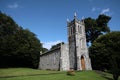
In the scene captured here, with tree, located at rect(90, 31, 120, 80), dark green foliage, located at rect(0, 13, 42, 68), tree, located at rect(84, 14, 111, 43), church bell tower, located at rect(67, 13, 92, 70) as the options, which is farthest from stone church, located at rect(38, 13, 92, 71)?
tree, located at rect(84, 14, 111, 43)

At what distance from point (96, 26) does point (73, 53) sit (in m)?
21.6

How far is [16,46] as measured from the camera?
41969mm

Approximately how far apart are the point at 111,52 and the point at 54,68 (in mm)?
17594

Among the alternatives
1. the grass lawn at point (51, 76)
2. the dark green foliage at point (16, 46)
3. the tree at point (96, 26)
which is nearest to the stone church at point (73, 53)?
the grass lawn at point (51, 76)

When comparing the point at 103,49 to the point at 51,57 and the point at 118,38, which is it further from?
the point at 51,57

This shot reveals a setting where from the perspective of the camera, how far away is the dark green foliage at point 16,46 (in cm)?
4153

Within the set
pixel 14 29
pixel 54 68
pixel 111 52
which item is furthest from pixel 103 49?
pixel 14 29

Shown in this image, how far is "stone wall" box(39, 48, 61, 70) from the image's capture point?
3469 centimetres

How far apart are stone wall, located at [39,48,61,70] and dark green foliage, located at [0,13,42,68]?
13.8 feet

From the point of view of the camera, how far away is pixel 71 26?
37625 millimetres

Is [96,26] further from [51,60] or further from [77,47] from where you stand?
[51,60]

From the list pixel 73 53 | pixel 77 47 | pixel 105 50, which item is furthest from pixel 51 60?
pixel 105 50

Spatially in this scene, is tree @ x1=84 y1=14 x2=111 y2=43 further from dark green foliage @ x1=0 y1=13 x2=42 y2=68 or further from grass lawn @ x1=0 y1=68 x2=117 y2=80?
grass lawn @ x1=0 y1=68 x2=117 y2=80

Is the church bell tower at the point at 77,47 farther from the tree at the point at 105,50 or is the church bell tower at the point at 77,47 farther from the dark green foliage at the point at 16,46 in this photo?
the dark green foliage at the point at 16,46
